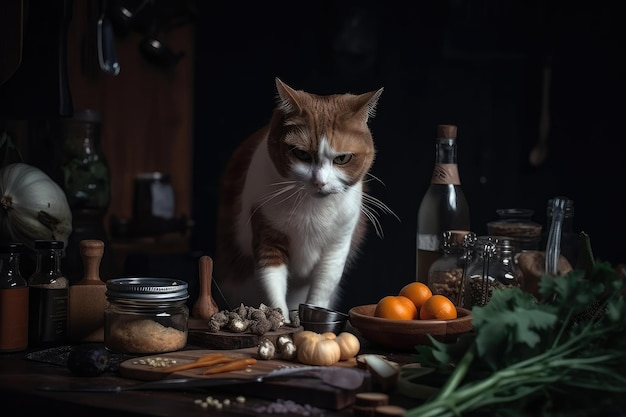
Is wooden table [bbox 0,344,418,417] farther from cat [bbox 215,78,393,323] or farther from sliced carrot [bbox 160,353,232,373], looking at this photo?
cat [bbox 215,78,393,323]

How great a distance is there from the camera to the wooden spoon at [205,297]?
57.6 inches

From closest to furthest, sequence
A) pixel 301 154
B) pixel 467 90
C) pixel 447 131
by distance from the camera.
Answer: pixel 301 154 → pixel 447 131 → pixel 467 90

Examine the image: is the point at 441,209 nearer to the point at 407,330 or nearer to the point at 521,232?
the point at 521,232

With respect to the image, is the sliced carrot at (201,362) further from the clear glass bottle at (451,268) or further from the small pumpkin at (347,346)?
the clear glass bottle at (451,268)

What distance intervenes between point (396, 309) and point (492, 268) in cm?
24

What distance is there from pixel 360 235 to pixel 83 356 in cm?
90

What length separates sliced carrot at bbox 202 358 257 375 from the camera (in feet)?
3.78

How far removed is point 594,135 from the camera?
8.65 feet

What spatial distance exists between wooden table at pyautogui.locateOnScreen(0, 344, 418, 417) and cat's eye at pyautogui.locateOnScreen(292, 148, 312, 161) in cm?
56

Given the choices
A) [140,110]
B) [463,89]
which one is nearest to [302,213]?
[463,89]

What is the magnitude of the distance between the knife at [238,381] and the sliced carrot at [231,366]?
0.12ft

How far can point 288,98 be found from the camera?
1548mm

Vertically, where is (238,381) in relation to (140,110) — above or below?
below

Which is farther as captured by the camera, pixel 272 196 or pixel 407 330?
pixel 272 196
